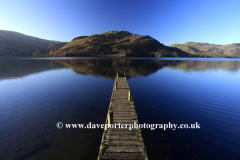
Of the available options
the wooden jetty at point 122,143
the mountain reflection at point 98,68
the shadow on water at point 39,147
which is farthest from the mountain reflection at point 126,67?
the shadow on water at point 39,147

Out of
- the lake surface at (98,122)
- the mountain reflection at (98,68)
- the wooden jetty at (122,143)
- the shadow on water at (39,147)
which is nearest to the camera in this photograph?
the wooden jetty at (122,143)

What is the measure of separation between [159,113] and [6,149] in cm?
1788

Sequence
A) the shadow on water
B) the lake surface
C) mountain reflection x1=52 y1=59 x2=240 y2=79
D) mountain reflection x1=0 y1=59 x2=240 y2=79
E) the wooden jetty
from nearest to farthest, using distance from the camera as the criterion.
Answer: the wooden jetty
the shadow on water
the lake surface
mountain reflection x1=0 y1=59 x2=240 y2=79
mountain reflection x1=52 y1=59 x2=240 y2=79

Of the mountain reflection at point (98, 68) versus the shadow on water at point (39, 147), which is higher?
the mountain reflection at point (98, 68)

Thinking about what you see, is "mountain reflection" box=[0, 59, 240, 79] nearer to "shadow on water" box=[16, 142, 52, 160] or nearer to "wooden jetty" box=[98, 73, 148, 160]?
"wooden jetty" box=[98, 73, 148, 160]

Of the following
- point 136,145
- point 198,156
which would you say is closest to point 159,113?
point 198,156

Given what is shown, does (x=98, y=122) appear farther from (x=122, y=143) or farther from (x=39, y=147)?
(x=39, y=147)

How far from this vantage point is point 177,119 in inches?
549

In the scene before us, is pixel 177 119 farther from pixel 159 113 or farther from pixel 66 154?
pixel 66 154

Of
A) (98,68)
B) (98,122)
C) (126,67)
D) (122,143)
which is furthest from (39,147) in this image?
(126,67)

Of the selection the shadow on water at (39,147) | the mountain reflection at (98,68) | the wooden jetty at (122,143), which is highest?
the mountain reflection at (98,68)

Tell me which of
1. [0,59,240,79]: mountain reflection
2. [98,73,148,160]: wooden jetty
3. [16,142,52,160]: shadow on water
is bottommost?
[16,142,52,160]: shadow on water

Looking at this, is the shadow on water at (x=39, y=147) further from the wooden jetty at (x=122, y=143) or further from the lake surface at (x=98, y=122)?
the wooden jetty at (x=122, y=143)

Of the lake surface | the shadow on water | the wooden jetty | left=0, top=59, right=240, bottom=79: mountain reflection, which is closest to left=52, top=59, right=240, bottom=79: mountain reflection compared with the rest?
left=0, top=59, right=240, bottom=79: mountain reflection
